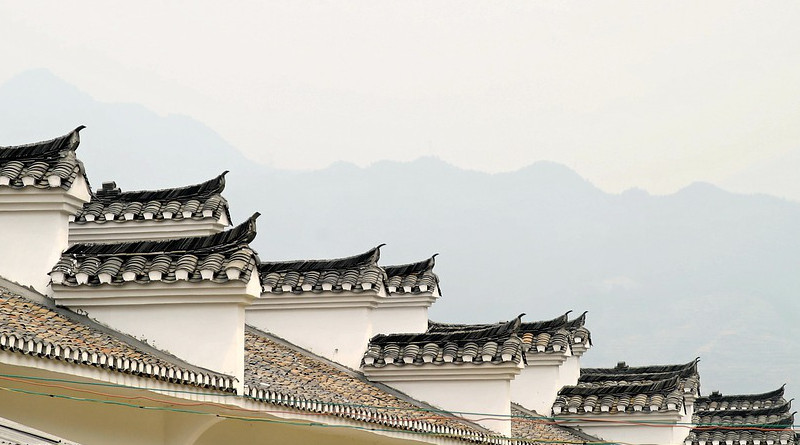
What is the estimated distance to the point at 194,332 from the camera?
613 inches

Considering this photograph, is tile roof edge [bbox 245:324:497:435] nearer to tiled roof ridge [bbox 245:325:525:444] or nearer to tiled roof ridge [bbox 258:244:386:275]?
tiled roof ridge [bbox 245:325:525:444]

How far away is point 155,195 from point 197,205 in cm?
92

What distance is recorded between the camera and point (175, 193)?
20344 mm

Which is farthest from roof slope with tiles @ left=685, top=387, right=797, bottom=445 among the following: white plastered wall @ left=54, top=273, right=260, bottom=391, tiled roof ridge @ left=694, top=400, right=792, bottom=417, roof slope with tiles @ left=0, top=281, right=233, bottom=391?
roof slope with tiles @ left=0, top=281, right=233, bottom=391

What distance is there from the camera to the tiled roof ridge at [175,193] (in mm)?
20078

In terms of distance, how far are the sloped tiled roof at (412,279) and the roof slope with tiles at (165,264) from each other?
777 cm

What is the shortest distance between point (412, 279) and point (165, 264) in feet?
28.0

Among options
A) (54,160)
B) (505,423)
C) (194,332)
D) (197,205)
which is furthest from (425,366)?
(54,160)

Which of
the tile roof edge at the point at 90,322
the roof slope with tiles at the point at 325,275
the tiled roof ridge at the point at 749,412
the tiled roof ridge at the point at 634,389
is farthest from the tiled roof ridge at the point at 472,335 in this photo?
the tiled roof ridge at the point at 749,412

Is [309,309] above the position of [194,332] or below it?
above

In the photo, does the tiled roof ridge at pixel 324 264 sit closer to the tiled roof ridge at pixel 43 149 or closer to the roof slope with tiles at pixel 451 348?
the roof slope with tiles at pixel 451 348

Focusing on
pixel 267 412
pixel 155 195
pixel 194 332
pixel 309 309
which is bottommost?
pixel 267 412

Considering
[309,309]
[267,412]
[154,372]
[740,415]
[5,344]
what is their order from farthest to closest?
[740,415], [309,309], [267,412], [154,372], [5,344]

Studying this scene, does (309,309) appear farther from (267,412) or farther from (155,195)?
(267,412)
